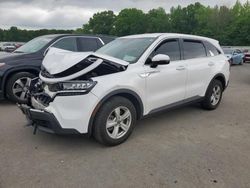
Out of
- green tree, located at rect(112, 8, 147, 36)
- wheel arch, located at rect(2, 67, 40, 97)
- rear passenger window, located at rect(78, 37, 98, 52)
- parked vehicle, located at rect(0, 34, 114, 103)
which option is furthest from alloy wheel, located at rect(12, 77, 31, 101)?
green tree, located at rect(112, 8, 147, 36)

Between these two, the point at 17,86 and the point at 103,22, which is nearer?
the point at 17,86

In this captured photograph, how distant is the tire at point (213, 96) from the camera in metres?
6.17

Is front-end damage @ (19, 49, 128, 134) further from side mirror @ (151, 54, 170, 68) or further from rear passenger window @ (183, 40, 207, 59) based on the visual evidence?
rear passenger window @ (183, 40, 207, 59)

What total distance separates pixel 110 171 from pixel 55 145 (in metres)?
1.23

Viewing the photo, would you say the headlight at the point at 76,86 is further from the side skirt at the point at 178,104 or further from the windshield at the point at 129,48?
the side skirt at the point at 178,104

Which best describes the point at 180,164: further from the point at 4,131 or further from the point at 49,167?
the point at 4,131

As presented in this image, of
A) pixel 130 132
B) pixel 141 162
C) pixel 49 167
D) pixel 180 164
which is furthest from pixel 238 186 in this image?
pixel 49 167

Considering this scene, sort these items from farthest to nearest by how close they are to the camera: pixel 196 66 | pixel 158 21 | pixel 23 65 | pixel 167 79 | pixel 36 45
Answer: pixel 158 21 < pixel 36 45 < pixel 23 65 < pixel 196 66 < pixel 167 79

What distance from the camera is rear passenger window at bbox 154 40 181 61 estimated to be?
502 centimetres

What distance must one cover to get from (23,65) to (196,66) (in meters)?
4.03

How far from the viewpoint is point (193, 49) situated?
229 inches

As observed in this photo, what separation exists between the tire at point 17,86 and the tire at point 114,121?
10.7 ft

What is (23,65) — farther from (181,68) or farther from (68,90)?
(181,68)

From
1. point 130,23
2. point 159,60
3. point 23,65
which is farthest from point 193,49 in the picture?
point 130,23
